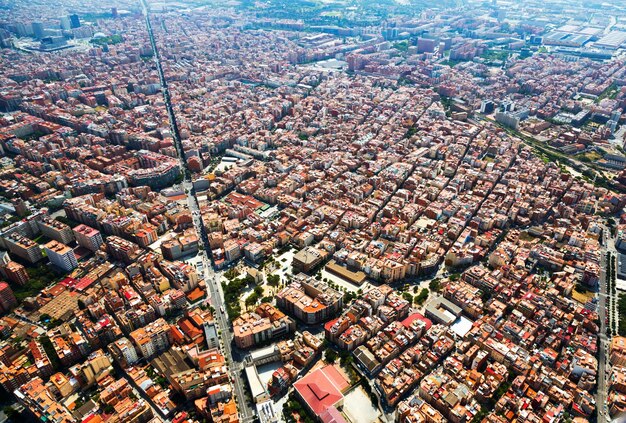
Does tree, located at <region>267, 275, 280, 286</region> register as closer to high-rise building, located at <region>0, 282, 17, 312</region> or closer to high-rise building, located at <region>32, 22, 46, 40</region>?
high-rise building, located at <region>0, 282, 17, 312</region>

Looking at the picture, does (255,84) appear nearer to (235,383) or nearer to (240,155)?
(240,155)

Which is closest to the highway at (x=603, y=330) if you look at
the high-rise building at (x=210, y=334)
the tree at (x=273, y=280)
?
the tree at (x=273, y=280)

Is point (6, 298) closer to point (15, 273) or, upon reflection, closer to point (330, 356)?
point (15, 273)

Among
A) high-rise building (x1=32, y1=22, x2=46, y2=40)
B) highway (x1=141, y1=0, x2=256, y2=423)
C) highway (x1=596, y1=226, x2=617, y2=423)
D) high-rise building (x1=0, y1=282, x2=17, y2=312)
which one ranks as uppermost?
high-rise building (x1=32, y1=22, x2=46, y2=40)

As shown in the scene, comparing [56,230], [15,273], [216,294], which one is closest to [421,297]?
[216,294]

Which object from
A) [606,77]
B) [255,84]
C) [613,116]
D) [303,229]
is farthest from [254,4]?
[303,229]

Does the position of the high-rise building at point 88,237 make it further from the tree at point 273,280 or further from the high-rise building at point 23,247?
the tree at point 273,280

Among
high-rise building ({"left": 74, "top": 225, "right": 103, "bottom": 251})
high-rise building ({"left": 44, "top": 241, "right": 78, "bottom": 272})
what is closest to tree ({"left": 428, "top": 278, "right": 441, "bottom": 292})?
high-rise building ({"left": 74, "top": 225, "right": 103, "bottom": 251})
